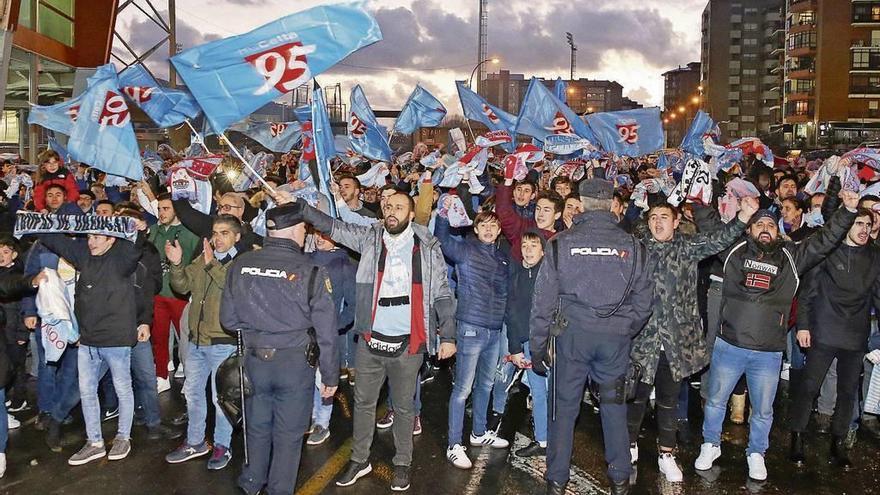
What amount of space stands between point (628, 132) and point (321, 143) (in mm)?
9736

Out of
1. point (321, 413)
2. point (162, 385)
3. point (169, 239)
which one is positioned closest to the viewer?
point (321, 413)

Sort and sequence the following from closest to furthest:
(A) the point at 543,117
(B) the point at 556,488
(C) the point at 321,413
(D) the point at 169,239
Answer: (B) the point at 556,488 → (C) the point at 321,413 → (D) the point at 169,239 → (A) the point at 543,117

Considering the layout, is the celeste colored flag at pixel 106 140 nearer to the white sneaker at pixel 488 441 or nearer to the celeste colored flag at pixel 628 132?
the white sneaker at pixel 488 441

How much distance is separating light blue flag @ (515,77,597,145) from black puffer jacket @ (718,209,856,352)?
→ 7.24 meters

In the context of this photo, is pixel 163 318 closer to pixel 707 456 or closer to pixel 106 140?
pixel 106 140

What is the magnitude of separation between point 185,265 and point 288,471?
213 cm

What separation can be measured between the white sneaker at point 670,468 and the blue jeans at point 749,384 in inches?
15.8

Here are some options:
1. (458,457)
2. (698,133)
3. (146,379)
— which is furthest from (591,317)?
(698,133)

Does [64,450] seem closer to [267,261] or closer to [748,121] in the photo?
[267,261]

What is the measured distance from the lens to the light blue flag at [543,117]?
43.1ft

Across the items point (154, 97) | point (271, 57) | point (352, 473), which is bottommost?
point (352, 473)

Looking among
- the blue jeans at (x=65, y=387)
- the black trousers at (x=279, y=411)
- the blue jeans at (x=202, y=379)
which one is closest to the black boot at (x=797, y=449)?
the black trousers at (x=279, y=411)

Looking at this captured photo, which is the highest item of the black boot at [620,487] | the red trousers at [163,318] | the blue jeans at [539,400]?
the red trousers at [163,318]

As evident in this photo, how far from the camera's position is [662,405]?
6.35 m
